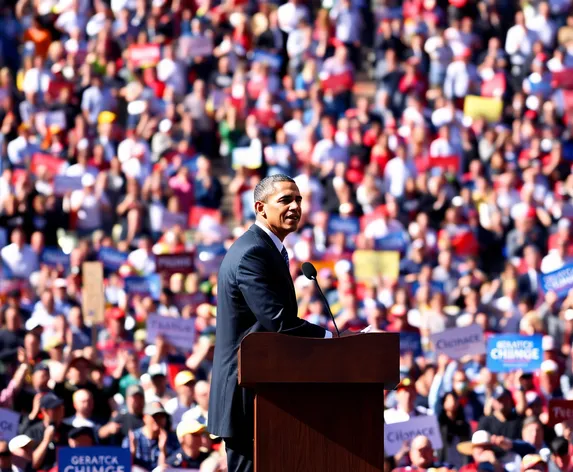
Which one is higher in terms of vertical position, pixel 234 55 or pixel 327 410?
pixel 234 55

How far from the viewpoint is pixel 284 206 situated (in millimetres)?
6047

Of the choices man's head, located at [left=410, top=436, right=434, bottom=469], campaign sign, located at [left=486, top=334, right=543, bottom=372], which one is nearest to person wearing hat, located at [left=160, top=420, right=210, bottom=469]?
man's head, located at [left=410, top=436, right=434, bottom=469]

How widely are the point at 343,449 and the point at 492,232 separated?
1130cm

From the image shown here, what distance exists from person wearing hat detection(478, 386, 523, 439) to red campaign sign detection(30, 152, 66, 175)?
7011 mm

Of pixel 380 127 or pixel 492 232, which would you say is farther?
pixel 380 127

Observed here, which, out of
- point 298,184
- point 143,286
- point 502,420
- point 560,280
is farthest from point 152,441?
point 298,184

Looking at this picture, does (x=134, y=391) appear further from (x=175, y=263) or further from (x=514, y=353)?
(x=175, y=263)

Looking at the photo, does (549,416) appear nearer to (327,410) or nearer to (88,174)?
(327,410)

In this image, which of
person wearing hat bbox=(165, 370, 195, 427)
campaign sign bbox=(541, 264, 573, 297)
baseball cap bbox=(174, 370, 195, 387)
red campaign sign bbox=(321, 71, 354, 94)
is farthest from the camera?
red campaign sign bbox=(321, 71, 354, 94)

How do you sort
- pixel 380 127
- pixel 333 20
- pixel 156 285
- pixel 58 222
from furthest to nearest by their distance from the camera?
1. pixel 333 20
2. pixel 380 127
3. pixel 58 222
4. pixel 156 285

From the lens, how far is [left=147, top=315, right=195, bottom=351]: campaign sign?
13.1 meters

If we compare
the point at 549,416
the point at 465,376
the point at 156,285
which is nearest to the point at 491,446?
the point at 549,416

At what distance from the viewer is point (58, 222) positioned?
16.5 meters

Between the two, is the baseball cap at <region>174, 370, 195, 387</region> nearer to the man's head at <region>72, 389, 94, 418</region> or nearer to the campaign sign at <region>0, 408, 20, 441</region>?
the man's head at <region>72, 389, 94, 418</region>
